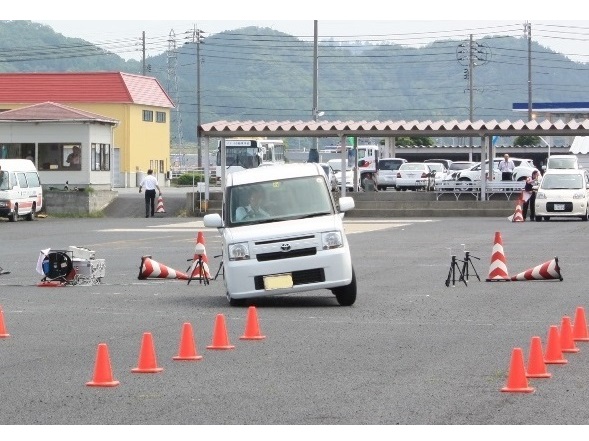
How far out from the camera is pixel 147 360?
492 inches

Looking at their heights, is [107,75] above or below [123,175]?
above

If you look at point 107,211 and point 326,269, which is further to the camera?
point 107,211

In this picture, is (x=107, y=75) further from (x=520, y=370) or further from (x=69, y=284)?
(x=520, y=370)

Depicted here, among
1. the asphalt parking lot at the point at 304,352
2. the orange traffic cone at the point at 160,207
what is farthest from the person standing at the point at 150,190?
the asphalt parking lot at the point at 304,352

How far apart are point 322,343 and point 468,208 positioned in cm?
3797

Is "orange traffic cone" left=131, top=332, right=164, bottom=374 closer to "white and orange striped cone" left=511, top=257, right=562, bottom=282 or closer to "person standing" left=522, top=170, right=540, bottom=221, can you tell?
"white and orange striped cone" left=511, top=257, right=562, bottom=282

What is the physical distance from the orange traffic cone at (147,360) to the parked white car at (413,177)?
52686 mm

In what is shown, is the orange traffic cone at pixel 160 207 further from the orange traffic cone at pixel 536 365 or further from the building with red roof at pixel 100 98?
the orange traffic cone at pixel 536 365

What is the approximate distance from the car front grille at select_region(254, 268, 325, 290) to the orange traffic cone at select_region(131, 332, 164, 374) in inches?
232

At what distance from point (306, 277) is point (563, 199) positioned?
2864 cm

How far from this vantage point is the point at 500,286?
22.3m

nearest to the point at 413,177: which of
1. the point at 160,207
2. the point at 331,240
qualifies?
the point at 160,207

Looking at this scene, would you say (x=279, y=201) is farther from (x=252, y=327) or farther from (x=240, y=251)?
(x=252, y=327)

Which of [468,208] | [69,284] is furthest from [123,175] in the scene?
[69,284]
